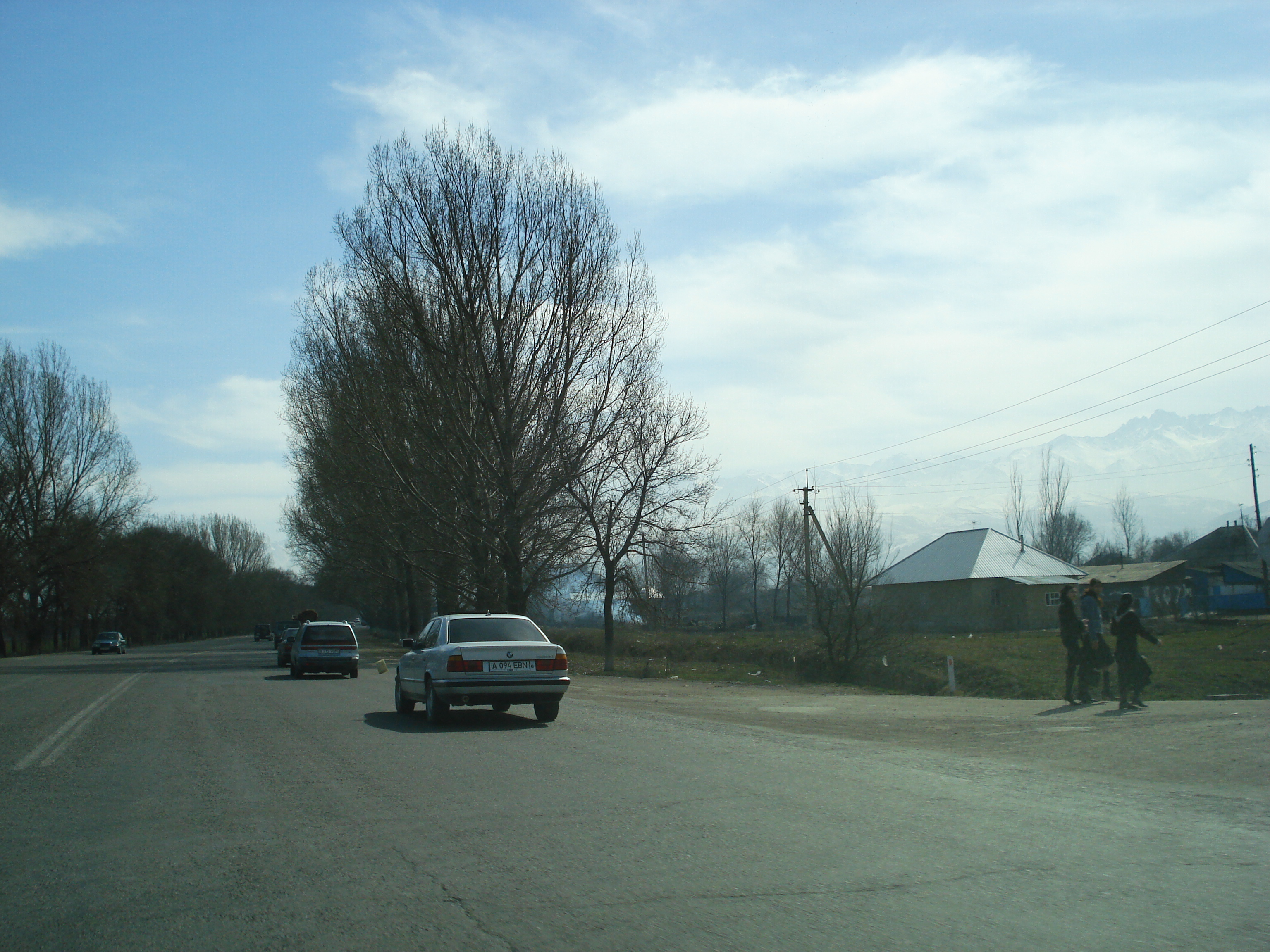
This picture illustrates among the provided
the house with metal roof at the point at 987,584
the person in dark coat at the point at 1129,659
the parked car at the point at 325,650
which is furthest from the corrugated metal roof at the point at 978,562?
→ the person in dark coat at the point at 1129,659

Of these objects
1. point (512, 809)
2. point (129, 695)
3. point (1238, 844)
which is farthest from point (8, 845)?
point (129, 695)

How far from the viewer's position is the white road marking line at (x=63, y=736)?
34.0 feet

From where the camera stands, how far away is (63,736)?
41.4 feet

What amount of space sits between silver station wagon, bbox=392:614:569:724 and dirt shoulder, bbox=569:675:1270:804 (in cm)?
270

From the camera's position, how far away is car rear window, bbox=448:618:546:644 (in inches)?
552

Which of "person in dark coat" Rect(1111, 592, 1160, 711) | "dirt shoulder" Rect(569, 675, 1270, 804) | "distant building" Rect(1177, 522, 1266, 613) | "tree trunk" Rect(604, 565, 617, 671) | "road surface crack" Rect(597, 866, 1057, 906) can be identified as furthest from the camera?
"distant building" Rect(1177, 522, 1266, 613)

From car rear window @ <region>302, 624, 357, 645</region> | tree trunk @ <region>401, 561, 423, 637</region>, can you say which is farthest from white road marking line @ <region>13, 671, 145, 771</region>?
tree trunk @ <region>401, 561, 423, 637</region>

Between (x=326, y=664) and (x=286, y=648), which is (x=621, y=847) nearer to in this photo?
(x=326, y=664)

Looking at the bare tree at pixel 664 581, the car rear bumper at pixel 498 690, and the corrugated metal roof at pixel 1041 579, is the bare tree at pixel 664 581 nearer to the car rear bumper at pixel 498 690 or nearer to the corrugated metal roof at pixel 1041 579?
the car rear bumper at pixel 498 690

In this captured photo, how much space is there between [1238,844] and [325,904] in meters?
5.70

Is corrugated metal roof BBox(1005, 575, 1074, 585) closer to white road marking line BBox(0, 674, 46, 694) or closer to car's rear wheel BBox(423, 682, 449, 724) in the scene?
white road marking line BBox(0, 674, 46, 694)

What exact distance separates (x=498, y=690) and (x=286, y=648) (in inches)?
962

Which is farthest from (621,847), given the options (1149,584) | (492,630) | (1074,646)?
(1149,584)

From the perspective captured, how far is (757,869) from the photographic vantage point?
554cm
